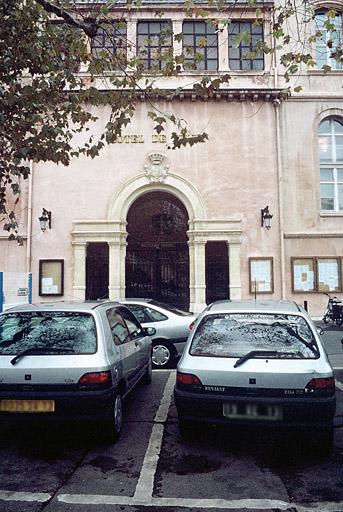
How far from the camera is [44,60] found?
273 inches

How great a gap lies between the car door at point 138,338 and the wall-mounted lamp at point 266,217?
10114 millimetres

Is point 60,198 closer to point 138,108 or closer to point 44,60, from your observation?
point 138,108

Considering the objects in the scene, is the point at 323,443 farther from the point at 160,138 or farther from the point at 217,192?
the point at 160,138

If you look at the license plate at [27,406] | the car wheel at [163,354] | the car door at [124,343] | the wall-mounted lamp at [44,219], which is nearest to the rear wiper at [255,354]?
the car door at [124,343]

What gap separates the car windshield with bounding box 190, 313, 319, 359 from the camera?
445cm

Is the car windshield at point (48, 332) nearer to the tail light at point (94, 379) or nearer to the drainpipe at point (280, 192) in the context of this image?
the tail light at point (94, 379)

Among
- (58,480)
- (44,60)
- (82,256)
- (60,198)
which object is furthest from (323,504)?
(60,198)

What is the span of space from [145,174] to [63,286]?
529 cm

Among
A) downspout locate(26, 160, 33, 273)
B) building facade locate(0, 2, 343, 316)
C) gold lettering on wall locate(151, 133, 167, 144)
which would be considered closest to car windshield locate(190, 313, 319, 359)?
building facade locate(0, 2, 343, 316)

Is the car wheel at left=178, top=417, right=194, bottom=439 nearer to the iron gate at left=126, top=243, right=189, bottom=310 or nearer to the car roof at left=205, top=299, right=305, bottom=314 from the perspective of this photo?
the car roof at left=205, top=299, right=305, bottom=314

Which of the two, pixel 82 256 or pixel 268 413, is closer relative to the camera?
pixel 268 413

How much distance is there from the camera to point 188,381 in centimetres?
439

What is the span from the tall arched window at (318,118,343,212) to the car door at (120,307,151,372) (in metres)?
12.4

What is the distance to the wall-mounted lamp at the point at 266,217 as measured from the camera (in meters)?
16.0
